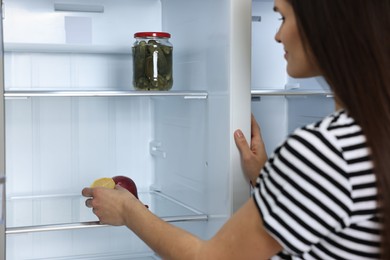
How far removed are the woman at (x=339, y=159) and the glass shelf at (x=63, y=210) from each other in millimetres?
625

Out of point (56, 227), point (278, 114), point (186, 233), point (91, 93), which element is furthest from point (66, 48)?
point (186, 233)

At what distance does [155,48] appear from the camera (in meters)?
1.57

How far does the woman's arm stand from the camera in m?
0.98

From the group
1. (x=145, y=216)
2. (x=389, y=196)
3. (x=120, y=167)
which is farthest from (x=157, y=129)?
(x=389, y=196)

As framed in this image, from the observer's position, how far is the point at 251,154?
141 centimetres

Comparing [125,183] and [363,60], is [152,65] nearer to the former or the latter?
[125,183]

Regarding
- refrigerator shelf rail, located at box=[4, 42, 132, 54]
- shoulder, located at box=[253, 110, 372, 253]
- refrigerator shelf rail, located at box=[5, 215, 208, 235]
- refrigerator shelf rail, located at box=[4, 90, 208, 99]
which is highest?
refrigerator shelf rail, located at box=[4, 42, 132, 54]

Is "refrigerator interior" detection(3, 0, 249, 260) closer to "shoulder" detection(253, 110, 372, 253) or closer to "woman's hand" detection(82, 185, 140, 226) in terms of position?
"woman's hand" detection(82, 185, 140, 226)

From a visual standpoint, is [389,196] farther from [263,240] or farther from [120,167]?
[120,167]

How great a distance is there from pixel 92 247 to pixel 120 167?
291mm

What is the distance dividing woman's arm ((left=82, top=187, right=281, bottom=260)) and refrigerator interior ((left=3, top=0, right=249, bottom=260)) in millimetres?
361

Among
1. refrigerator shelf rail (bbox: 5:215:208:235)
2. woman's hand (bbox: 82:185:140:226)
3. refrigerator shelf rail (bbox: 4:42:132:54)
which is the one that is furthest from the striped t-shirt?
refrigerator shelf rail (bbox: 4:42:132:54)

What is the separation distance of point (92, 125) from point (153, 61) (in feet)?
1.48

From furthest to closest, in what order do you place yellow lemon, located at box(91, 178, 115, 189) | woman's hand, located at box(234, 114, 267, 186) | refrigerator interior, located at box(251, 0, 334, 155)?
refrigerator interior, located at box(251, 0, 334, 155)
yellow lemon, located at box(91, 178, 115, 189)
woman's hand, located at box(234, 114, 267, 186)
